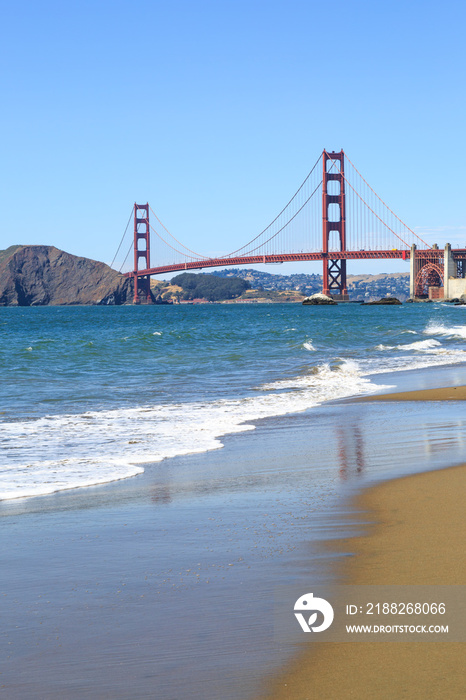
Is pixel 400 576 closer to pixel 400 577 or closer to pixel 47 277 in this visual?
pixel 400 577

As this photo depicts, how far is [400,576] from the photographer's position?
344cm

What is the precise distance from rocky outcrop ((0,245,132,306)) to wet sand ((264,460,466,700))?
178406 mm

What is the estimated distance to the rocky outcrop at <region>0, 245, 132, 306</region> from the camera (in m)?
186

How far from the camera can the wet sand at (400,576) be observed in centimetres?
250

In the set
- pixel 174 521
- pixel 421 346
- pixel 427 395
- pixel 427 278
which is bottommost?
pixel 421 346

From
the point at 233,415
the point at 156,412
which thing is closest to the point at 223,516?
the point at 233,415

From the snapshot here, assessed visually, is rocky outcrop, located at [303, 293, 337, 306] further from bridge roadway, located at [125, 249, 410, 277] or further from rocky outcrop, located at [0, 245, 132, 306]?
rocky outcrop, located at [0, 245, 132, 306]

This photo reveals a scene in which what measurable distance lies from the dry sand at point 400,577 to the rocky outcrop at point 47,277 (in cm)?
17847

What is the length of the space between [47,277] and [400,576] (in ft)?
648

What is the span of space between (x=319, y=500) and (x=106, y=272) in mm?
182194

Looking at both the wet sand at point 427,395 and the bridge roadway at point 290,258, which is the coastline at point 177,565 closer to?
the wet sand at point 427,395

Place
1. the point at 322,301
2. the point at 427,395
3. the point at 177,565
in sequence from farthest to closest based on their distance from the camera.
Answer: the point at 322,301
the point at 427,395
the point at 177,565

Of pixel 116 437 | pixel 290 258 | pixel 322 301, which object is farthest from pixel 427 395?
pixel 322 301

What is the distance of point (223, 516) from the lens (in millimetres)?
4785
